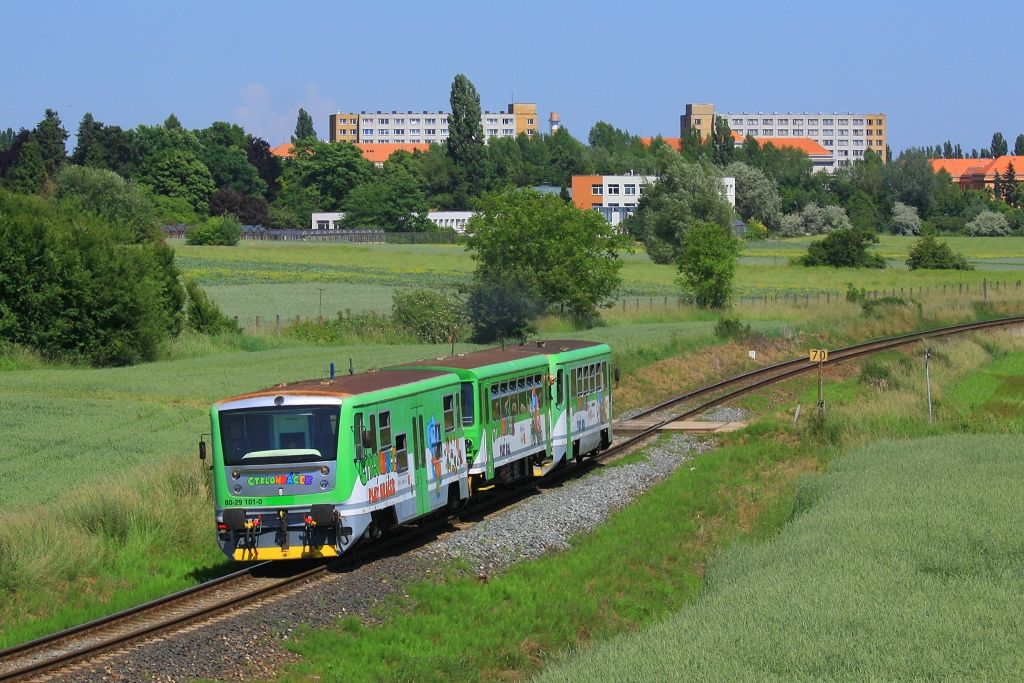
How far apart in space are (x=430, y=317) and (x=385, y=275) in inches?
1785

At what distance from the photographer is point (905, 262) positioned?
12131cm

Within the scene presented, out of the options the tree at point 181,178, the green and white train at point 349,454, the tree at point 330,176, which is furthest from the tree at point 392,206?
the green and white train at point 349,454

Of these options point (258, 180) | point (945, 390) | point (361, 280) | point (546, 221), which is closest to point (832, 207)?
point (258, 180)

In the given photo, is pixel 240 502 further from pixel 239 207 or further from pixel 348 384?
pixel 239 207

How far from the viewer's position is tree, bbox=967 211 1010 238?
16550 cm

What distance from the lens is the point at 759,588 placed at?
16531 millimetres

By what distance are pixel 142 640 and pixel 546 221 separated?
51.0 metres

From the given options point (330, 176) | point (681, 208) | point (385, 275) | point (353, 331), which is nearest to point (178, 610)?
point (353, 331)

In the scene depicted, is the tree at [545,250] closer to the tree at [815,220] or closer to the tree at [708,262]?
the tree at [708,262]

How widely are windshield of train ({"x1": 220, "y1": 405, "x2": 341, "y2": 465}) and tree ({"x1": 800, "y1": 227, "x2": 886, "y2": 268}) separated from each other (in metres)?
102

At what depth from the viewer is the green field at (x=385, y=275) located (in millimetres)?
85812

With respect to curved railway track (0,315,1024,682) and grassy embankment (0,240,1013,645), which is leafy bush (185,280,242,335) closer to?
grassy embankment (0,240,1013,645)

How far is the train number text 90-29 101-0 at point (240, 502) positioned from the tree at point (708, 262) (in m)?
55.7

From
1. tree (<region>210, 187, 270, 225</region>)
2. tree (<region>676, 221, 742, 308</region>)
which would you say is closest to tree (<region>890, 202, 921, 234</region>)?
tree (<region>210, 187, 270, 225</region>)
